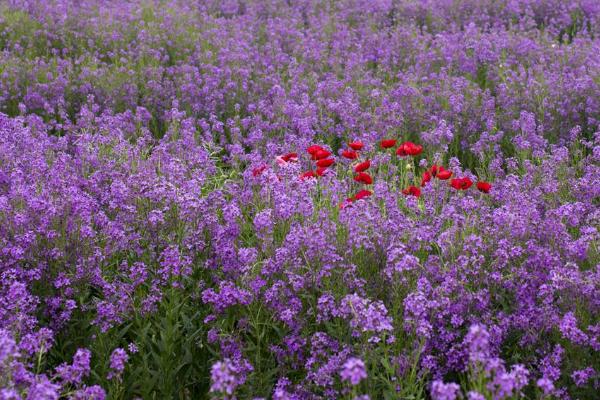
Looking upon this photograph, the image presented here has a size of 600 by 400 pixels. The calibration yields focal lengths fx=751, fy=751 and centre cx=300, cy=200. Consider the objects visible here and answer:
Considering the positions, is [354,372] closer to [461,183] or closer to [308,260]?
[308,260]

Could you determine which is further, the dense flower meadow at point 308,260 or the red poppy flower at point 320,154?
the red poppy flower at point 320,154

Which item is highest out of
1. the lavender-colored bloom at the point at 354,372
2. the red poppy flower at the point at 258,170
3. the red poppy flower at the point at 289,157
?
the lavender-colored bloom at the point at 354,372

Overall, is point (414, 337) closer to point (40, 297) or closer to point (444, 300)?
Result: point (444, 300)

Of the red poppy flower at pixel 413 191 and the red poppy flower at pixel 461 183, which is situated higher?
the red poppy flower at pixel 461 183

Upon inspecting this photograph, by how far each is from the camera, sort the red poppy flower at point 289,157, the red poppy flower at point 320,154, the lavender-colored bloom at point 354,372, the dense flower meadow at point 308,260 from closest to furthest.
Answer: the lavender-colored bloom at point 354,372 → the dense flower meadow at point 308,260 → the red poppy flower at point 320,154 → the red poppy flower at point 289,157

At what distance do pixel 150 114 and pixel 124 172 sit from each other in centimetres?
221

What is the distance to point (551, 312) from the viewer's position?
125 inches

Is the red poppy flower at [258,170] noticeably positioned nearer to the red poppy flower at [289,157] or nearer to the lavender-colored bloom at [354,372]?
the red poppy flower at [289,157]

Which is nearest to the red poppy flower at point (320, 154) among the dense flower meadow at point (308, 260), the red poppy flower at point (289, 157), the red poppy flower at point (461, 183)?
the dense flower meadow at point (308, 260)

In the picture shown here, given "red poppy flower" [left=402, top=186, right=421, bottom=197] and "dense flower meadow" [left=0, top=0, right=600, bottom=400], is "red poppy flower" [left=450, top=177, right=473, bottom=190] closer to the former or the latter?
"dense flower meadow" [left=0, top=0, right=600, bottom=400]

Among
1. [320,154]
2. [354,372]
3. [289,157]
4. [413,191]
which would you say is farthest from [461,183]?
[354,372]

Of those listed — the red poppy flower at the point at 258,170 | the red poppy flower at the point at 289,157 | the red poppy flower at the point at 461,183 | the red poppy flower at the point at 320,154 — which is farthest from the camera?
the red poppy flower at the point at 289,157

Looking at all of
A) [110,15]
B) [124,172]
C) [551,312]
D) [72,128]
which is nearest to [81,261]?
[124,172]

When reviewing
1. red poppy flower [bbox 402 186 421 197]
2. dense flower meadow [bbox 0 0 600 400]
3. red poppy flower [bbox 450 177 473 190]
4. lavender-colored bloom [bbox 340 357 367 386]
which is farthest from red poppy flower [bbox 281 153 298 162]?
lavender-colored bloom [bbox 340 357 367 386]
